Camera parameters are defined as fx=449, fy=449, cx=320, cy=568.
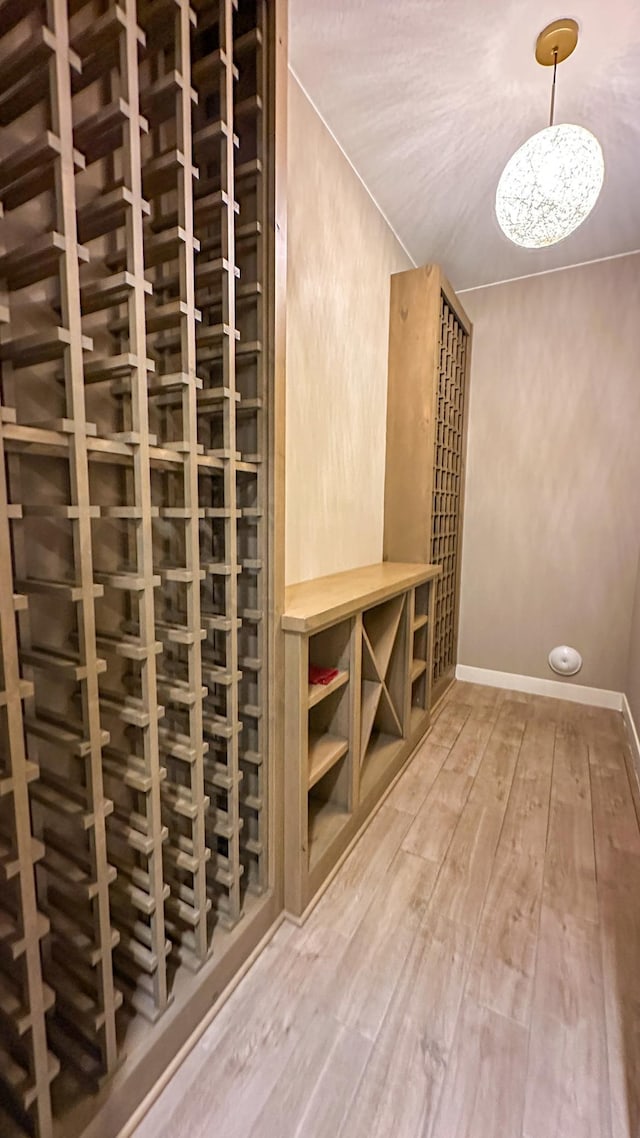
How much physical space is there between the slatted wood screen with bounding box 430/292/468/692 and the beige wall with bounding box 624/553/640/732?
39.0 inches

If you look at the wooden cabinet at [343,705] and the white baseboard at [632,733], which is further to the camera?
the white baseboard at [632,733]

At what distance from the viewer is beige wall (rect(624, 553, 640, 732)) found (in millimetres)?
2244

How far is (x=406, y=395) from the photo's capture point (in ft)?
7.61

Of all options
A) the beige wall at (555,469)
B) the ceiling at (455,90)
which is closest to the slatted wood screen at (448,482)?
the beige wall at (555,469)

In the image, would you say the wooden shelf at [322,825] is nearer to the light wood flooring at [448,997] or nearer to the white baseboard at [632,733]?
the light wood flooring at [448,997]

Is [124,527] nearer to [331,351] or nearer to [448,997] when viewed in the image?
[331,351]

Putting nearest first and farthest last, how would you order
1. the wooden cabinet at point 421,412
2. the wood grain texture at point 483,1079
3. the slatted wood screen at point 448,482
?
the wood grain texture at point 483,1079
the wooden cabinet at point 421,412
the slatted wood screen at point 448,482

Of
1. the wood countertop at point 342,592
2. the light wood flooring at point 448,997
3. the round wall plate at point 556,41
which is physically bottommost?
the light wood flooring at point 448,997

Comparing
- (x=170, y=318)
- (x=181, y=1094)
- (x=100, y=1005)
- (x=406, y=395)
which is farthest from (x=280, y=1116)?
(x=406, y=395)

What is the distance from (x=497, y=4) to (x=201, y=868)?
235 centimetres

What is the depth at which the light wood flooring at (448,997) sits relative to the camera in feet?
2.83

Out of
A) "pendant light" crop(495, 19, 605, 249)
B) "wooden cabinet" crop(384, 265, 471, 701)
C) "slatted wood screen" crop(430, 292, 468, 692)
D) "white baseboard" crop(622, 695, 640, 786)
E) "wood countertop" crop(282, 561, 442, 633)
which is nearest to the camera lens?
"wood countertop" crop(282, 561, 442, 633)

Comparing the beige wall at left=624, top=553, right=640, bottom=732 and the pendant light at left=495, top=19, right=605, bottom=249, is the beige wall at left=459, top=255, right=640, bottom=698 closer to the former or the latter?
the beige wall at left=624, top=553, right=640, bottom=732

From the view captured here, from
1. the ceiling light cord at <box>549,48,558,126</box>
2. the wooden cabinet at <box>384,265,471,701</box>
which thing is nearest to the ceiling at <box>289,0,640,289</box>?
the ceiling light cord at <box>549,48,558,126</box>
